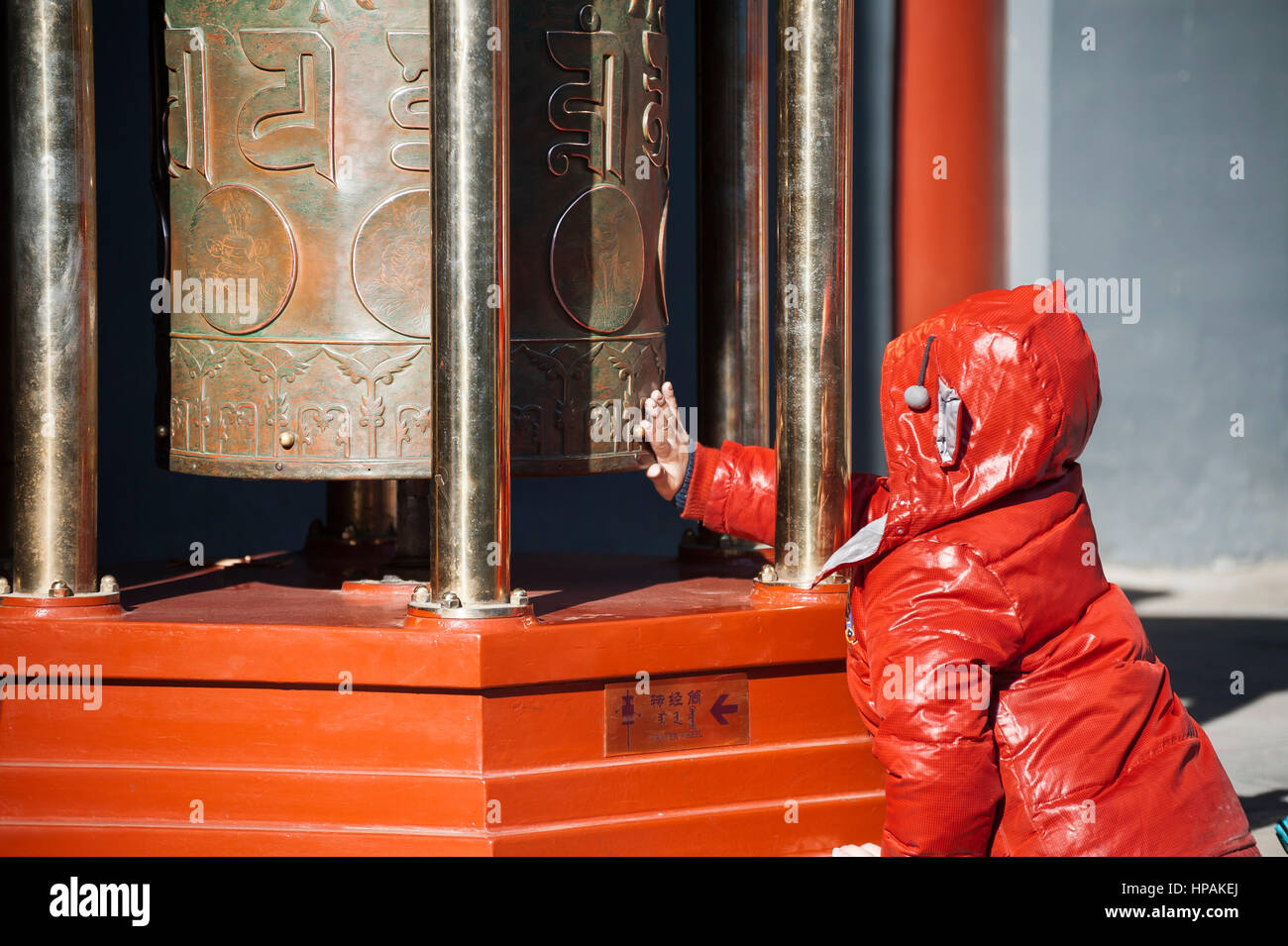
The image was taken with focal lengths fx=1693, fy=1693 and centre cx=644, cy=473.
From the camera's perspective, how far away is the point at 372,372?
4273mm

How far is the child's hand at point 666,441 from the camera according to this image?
4.43m

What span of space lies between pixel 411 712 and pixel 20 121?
1710 mm

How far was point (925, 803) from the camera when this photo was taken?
132 inches

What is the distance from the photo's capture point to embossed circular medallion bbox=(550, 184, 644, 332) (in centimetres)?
440

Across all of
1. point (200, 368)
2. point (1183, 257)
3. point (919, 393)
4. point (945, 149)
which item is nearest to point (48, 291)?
point (200, 368)

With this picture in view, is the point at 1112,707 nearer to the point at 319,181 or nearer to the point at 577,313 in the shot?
the point at 577,313

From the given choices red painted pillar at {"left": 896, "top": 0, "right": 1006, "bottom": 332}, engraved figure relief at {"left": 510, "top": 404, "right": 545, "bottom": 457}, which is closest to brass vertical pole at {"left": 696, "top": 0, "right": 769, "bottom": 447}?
engraved figure relief at {"left": 510, "top": 404, "right": 545, "bottom": 457}

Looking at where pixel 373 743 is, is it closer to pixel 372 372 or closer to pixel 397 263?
pixel 372 372

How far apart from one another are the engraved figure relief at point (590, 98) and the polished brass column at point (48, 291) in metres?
1.17

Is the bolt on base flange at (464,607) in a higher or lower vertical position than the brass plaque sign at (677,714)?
higher

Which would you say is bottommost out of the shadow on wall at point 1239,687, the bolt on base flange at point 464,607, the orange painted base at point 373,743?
the shadow on wall at point 1239,687

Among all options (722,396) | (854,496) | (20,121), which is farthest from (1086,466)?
(20,121)

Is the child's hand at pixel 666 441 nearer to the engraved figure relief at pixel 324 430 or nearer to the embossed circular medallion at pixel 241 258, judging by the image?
the engraved figure relief at pixel 324 430

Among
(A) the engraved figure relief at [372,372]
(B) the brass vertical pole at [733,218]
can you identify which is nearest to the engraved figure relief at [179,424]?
(A) the engraved figure relief at [372,372]
